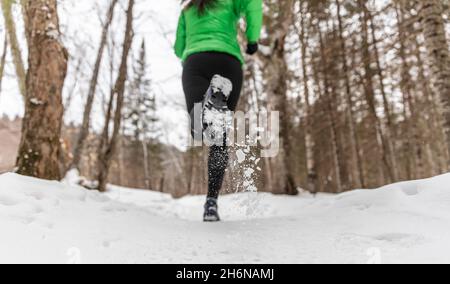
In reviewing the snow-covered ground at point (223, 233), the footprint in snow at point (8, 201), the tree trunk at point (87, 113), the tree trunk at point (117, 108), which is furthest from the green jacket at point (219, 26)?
the tree trunk at point (87, 113)

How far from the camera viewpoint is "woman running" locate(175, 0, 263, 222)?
2.46 m

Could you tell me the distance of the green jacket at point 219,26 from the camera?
2.56 m

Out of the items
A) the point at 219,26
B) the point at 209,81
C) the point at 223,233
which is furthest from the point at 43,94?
the point at 223,233

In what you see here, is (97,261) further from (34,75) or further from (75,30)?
(75,30)

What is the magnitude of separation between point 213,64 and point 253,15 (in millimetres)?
564

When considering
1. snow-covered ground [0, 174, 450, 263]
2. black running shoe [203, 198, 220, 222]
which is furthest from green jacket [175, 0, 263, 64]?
snow-covered ground [0, 174, 450, 263]

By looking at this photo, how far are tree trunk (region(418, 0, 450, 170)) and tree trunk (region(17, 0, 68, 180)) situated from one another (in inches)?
158

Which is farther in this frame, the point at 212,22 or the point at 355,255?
the point at 212,22

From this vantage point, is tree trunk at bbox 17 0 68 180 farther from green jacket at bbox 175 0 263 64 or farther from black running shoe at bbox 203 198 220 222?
black running shoe at bbox 203 198 220 222

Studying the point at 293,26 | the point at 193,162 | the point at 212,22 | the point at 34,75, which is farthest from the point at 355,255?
the point at 193,162

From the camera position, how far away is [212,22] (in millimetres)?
2562

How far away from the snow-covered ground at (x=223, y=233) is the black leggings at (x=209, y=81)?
1.22 feet

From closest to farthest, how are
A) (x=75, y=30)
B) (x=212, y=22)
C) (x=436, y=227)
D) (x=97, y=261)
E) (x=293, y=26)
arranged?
(x=97, y=261), (x=436, y=227), (x=212, y=22), (x=75, y=30), (x=293, y=26)
